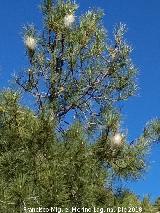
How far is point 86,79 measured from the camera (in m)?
14.6

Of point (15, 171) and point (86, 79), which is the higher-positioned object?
point (86, 79)

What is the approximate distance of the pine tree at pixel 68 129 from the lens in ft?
36.9

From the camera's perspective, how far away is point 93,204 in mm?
11781

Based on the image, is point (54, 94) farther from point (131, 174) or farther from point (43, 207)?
point (43, 207)

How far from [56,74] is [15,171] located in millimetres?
3301

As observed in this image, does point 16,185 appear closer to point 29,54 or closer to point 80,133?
point 80,133

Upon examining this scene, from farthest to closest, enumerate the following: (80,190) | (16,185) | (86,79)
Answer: (86,79)
(80,190)
(16,185)

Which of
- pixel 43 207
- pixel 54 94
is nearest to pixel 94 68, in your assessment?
pixel 54 94

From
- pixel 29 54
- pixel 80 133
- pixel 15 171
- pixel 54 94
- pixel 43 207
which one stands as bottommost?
pixel 43 207

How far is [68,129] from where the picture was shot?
12.8 meters

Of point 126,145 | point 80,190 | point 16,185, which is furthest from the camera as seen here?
point 126,145

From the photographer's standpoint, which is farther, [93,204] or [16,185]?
[93,204]

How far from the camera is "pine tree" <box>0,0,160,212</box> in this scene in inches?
442

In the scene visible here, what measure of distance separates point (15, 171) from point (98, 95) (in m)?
3.92
